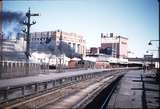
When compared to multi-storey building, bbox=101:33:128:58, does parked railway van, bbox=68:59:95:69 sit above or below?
below

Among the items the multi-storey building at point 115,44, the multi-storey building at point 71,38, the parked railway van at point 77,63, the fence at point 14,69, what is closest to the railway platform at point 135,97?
the fence at point 14,69

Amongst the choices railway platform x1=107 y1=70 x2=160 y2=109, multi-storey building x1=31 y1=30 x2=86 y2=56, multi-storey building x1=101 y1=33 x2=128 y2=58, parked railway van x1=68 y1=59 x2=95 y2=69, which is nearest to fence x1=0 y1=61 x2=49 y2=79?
railway platform x1=107 y1=70 x2=160 y2=109

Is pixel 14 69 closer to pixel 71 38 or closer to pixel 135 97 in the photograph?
pixel 135 97

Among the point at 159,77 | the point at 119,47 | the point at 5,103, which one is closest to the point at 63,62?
the point at 159,77

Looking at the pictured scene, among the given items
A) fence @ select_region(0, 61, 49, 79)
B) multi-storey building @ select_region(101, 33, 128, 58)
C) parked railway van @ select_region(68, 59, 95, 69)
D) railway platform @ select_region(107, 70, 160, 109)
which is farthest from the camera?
multi-storey building @ select_region(101, 33, 128, 58)

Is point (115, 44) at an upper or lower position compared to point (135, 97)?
upper

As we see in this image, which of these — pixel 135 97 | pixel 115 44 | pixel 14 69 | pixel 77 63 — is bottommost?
pixel 135 97

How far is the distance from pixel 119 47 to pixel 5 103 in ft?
565

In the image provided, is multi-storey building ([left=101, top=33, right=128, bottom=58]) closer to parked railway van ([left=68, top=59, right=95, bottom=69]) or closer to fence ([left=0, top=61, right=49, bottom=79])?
parked railway van ([left=68, top=59, right=95, bottom=69])

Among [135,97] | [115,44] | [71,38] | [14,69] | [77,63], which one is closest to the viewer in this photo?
[135,97]

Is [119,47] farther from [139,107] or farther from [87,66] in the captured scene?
[139,107]

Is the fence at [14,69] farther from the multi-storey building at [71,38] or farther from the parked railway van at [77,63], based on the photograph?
the multi-storey building at [71,38]

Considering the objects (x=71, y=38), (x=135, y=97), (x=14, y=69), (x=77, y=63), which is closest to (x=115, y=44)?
(x=71, y=38)

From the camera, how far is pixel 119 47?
607 ft
